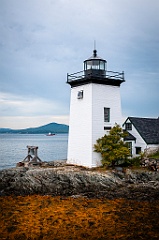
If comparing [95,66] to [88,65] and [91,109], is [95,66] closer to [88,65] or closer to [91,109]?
[88,65]

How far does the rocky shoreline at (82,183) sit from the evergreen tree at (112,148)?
53.8 inches

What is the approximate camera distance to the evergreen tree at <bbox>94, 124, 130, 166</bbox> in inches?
797

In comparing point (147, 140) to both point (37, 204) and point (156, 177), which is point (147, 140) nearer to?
point (156, 177)

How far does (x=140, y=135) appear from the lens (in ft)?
78.8

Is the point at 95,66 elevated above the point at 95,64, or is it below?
below

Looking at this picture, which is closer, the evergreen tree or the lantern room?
the evergreen tree

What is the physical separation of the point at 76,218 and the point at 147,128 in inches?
587

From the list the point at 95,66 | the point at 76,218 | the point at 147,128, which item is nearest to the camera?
the point at 76,218

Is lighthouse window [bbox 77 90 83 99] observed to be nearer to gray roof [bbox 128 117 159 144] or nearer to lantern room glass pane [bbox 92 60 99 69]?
lantern room glass pane [bbox 92 60 99 69]

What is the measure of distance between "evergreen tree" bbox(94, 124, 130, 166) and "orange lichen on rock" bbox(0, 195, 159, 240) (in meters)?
5.59

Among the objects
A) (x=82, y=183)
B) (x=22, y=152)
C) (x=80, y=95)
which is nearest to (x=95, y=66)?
(x=80, y=95)

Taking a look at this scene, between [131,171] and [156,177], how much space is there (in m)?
1.76

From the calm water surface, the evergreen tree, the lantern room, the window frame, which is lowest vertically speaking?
the calm water surface

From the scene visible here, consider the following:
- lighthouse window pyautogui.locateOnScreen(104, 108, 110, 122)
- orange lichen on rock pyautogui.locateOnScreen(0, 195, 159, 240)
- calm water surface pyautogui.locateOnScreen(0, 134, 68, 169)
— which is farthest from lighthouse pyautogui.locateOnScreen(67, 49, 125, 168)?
calm water surface pyautogui.locateOnScreen(0, 134, 68, 169)
